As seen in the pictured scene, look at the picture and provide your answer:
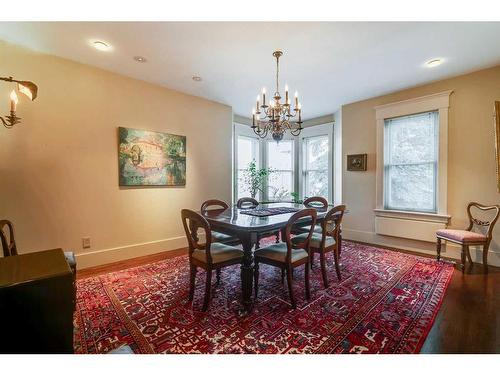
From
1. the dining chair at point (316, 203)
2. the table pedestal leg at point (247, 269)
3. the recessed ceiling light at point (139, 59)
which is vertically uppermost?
the recessed ceiling light at point (139, 59)

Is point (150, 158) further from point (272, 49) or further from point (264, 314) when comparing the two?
point (264, 314)

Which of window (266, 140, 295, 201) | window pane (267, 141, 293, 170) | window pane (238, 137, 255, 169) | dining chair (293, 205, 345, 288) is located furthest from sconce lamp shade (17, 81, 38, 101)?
window pane (267, 141, 293, 170)

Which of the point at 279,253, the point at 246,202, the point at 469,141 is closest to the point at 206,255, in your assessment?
the point at 279,253

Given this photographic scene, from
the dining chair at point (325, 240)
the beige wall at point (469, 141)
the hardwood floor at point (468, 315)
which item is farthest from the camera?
the beige wall at point (469, 141)

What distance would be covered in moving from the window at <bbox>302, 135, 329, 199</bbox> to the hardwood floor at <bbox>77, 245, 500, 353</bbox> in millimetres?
2882

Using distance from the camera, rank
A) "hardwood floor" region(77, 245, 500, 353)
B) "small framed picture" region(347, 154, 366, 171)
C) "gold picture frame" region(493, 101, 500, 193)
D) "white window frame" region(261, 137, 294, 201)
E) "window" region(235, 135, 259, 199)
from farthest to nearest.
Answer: "white window frame" region(261, 137, 294, 201) < "window" region(235, 135, 259, 199) < "small framed picture" region(347, 154, 366, 171) < "gold picture frame" region(493, 101, 500, 193) < "hardwood floor" region(77, 245, 500, 353)

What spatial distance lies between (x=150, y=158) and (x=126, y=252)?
4.65ft

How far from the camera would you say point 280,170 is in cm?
587

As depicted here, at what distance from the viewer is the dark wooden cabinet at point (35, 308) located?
1036 mm

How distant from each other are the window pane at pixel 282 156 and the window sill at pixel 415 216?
93.6 inches

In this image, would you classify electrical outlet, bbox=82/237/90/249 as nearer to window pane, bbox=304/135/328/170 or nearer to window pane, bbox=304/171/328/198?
window pane, bbox=304/171/328/198

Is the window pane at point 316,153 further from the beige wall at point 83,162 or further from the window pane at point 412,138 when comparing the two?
the beige wall at point 83,162

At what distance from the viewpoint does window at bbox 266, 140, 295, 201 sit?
19.0ft

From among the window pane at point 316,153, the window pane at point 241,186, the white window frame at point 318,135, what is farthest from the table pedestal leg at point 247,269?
the window pane at point 316,153
